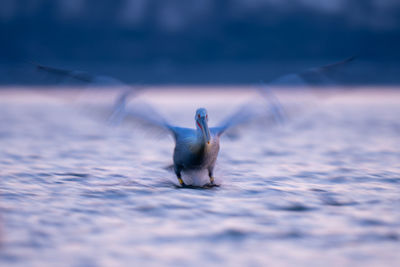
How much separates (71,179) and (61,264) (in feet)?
13.3

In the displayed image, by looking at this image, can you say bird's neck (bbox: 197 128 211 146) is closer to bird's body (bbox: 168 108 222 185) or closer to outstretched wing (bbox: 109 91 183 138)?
bird's body (bbox: 168 108 222 185)

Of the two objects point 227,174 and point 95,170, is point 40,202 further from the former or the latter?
point 227,174

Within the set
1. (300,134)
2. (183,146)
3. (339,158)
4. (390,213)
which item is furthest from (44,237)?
(300,134)

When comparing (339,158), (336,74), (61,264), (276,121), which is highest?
(336,74)

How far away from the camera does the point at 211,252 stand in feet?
16.2

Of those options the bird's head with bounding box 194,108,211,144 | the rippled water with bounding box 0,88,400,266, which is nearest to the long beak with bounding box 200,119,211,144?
the bird's head with bounding box 194,108,211,144

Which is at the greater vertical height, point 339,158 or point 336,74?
point 336,74

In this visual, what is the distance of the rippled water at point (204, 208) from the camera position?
4.90 m

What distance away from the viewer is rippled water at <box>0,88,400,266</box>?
4898mm

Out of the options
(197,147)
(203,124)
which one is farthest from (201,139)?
(203,124)

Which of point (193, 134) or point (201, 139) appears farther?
point (193, 134)

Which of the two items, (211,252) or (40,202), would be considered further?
(40,202)

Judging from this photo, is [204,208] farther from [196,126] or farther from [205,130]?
[196,126]

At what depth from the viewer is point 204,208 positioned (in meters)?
6.59
